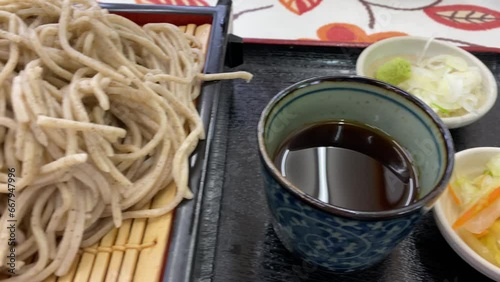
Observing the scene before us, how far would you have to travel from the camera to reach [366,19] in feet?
5.16

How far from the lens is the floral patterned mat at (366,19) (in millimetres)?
1490

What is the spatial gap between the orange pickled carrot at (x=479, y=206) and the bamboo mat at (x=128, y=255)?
47 centimetres

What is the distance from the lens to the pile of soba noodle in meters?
0.67

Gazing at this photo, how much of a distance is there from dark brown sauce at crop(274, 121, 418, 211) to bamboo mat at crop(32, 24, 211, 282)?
0.22 meters

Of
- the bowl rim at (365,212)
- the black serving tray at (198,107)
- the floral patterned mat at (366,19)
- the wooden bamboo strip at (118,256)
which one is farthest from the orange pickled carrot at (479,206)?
the floral patterned mat at (366,19)

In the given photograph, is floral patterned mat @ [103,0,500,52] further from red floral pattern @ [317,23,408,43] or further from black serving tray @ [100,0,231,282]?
black serving tray @ [100,0,231,282]

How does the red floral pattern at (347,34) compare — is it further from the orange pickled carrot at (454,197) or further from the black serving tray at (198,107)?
the orange pickled carrot at (454,197)

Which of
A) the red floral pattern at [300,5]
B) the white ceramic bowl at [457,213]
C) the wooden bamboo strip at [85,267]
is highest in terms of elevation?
the red floral pattern at [300,5]

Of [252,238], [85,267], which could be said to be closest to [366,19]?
[252,238]

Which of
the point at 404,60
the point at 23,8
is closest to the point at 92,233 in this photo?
the point at 23,8

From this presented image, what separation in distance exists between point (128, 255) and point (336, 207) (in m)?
0.32

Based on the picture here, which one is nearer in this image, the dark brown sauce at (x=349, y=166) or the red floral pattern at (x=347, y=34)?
the dark brown sauce at (x=349, y=166)

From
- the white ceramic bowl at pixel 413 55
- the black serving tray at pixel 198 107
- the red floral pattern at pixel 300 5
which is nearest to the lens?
the black serving tray at pixel 198 107

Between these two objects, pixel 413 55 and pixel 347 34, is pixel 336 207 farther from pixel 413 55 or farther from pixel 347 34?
pixel 347 34
